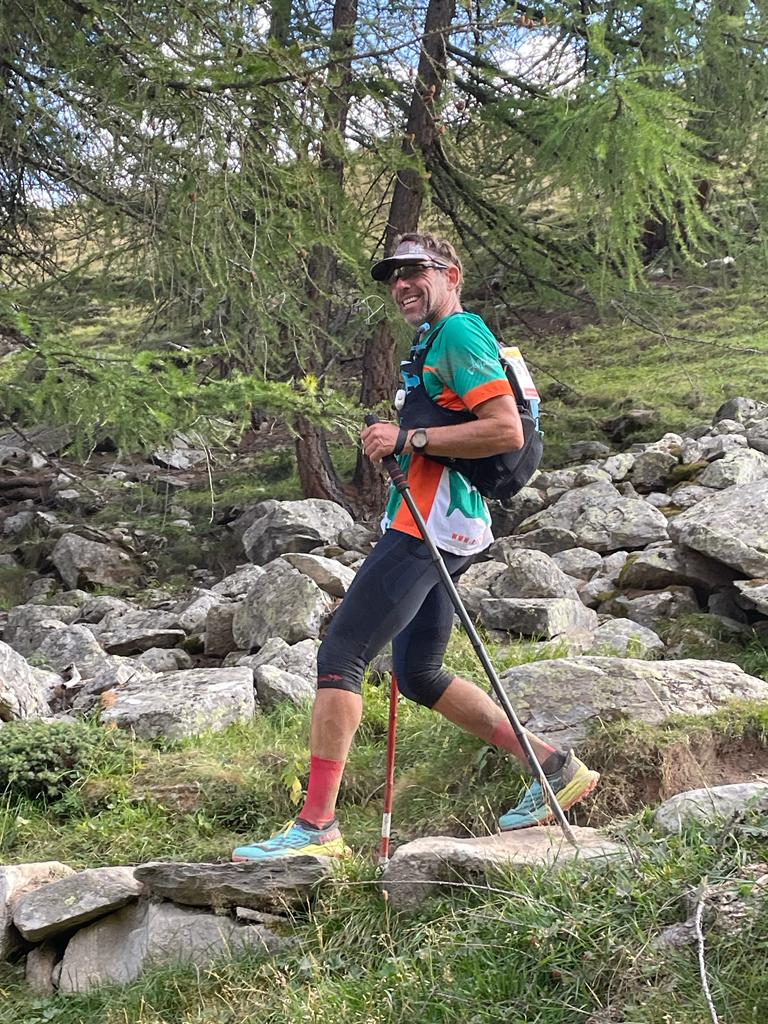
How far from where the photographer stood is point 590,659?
15.6 feet

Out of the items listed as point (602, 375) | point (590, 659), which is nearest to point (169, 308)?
point (590, 659)

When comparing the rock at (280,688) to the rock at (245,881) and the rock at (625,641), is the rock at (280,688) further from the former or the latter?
the rock at (245,881)

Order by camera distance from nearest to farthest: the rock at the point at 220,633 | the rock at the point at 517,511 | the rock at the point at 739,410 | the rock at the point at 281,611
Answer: the rock at the point at 281,611 → the rock at the point at 220,633 → the rock at the point at 517,511 → the rock at the point at 739,410

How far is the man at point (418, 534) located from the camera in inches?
133

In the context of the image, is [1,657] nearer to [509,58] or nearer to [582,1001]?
[582,1001]

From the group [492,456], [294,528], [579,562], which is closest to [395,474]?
[492,456]

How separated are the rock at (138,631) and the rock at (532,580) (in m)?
2.77

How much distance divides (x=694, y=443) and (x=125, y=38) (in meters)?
7.75

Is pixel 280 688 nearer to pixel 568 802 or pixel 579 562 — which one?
pixel 568 802

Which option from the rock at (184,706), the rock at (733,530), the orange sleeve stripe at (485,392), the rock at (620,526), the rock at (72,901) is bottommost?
the rock at (72,901)

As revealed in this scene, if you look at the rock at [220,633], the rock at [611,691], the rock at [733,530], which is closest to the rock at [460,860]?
the rock at [611,691]

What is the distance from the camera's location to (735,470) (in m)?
9.70

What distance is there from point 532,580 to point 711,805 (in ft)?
13.7

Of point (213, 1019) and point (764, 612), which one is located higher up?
point (764, 612)
